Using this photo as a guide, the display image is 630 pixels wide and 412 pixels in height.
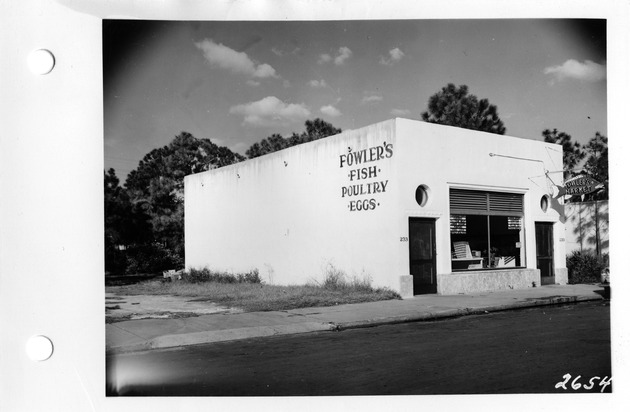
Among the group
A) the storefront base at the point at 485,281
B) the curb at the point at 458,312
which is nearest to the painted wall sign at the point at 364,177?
the storefront base at the point at 485,281

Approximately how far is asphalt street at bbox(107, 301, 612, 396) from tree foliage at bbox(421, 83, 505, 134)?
644 inches

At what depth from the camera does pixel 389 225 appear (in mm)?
13133

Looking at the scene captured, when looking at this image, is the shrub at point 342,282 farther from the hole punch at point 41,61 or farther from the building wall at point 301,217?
the hole punch at point 41,61

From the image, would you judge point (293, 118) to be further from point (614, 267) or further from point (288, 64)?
point (614, 267)

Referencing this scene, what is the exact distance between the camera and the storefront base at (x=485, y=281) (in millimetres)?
13773

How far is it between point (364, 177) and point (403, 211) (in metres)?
1.23

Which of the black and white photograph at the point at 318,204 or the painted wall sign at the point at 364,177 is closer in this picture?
the black and white photograph at the point at 318,204

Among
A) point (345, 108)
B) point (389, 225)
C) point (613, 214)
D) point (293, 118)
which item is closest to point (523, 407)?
point (613, 214)

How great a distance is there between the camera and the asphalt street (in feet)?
18.8

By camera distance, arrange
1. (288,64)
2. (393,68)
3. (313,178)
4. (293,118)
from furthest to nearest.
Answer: (313,178) < (293,118) < (393,68) < (288,64)

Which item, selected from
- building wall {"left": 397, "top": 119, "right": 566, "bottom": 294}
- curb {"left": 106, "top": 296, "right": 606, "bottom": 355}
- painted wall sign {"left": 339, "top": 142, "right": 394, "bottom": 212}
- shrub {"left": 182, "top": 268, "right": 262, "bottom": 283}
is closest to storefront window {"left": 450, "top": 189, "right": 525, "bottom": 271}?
building wall {"left": 397, "top": 119, "right": 566, "bottom": 294}

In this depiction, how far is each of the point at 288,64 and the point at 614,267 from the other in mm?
4457

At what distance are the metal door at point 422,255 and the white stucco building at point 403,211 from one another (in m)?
0.02

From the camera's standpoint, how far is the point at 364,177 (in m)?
13.6
